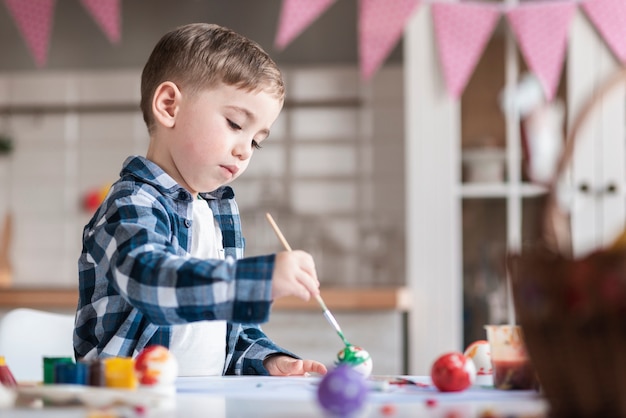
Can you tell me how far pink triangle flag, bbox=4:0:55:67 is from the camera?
3107 millimetres

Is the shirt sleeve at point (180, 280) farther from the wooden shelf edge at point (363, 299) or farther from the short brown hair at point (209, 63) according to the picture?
the wooden shelf edge at point (363, 299)

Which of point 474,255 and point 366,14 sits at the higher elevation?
point 366,14

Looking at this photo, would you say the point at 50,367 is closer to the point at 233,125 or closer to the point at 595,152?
the point at 233,125

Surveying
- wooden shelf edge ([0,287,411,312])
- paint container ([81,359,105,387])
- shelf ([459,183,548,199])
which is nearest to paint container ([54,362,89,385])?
paint container ([81,359,105,387])

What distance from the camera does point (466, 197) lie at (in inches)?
116

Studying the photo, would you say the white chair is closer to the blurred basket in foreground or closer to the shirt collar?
the shirt collar

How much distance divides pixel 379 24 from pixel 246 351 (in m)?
1.80

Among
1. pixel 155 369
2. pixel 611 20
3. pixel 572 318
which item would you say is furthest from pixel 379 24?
pixel 572 318

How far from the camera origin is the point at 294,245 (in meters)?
3.54

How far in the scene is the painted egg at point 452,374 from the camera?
993 millimetres

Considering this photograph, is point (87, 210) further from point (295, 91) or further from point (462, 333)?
point (462, 333)

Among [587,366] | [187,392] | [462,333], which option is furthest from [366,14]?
[587,366]

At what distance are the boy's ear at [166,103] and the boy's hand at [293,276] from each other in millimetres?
433

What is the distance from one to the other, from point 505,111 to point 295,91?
91cm
